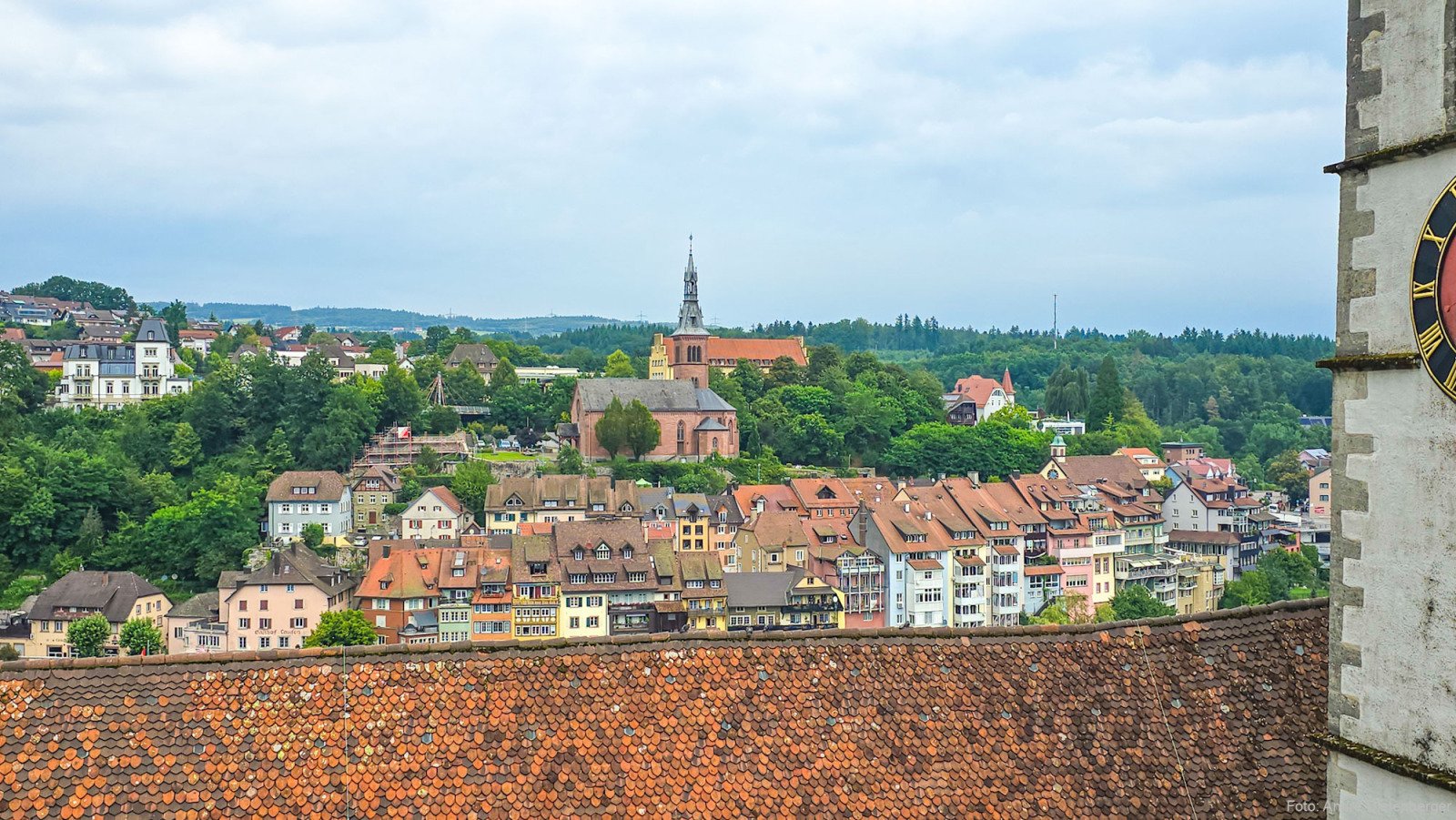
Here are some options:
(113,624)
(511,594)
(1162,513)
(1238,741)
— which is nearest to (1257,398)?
(1162,513)

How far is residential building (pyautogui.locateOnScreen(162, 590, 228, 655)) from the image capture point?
56.7 metres

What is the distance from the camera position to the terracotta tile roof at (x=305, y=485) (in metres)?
73.5

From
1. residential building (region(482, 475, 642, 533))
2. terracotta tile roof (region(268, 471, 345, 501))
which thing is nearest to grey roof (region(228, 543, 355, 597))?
terracotta tile roof (region(268, 471, 345, 501))

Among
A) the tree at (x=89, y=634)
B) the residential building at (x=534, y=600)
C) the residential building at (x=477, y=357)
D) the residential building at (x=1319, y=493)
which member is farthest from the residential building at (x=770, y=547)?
the residential building at (x=477, y=357)

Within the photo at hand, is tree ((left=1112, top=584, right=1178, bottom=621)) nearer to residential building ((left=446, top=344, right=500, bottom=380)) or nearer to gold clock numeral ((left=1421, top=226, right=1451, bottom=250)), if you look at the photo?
gold clock numeral ((left=1421, top=226, right=1451, bottom=250))

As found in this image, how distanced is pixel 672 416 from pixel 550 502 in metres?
27.8

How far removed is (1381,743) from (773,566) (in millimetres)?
60415

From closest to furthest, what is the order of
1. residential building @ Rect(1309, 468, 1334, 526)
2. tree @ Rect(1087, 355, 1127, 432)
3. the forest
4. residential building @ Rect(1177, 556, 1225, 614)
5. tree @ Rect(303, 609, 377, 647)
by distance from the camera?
tree @ Rect(303, 609, 377, 647), the forest, residential building @ Rect(1177, 556, 1225, 614), residential building @ Rect(1309, 468, 1334, 526), tree @ Rect(1087, 355, 1127, 432)

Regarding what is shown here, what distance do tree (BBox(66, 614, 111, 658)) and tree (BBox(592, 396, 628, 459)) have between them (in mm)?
41696

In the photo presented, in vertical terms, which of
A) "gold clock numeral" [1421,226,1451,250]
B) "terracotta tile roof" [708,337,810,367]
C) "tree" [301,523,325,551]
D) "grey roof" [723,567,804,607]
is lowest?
"grey roof" [723,567,804,607]

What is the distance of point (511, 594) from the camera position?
5650cm

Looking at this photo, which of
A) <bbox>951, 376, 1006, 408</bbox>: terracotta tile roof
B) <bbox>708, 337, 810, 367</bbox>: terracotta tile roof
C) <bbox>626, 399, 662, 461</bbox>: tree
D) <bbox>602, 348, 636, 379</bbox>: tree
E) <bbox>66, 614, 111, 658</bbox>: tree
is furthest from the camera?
<bbox>951, 376, 1006, 408</bbox>: terracotta tile roof

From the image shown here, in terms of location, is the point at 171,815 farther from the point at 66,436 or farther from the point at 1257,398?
the point at 1257,398

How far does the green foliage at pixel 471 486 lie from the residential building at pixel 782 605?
23.8 m
